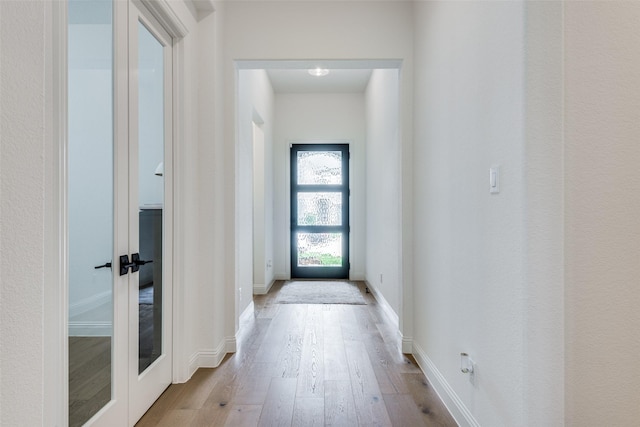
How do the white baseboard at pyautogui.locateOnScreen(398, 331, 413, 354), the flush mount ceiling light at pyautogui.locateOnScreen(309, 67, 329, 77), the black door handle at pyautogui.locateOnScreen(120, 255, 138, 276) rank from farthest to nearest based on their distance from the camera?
the flush mount ceiling light at pyautogui.locateOnScreen(309, 67, 329, 77)
the white baseboard at pyautogui.locateOnScreen(398, 331, 413, 354)
the black door handle at pyautogui.locateOnScreen(120, 255, 138, 276)

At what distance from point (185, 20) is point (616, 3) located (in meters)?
2.31

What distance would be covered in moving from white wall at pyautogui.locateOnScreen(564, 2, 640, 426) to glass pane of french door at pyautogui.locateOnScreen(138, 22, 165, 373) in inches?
79.5

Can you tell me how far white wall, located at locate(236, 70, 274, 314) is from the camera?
3.64 metres

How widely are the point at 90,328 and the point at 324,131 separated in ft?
A: 16.0

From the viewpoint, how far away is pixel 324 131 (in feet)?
19.6

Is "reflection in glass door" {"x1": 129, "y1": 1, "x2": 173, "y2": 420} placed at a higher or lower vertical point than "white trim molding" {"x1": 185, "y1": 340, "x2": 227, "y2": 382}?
higher

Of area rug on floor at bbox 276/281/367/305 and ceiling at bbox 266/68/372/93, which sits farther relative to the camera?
ceiling at bbox 266/68/372/93

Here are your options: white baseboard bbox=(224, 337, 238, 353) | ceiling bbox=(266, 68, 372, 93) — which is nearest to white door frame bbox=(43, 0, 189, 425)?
white baseboard bbox=(224, 337, 238, 353)

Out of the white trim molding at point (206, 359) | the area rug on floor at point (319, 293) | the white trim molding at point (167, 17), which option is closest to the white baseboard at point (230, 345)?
the white trim molding at point (206, 359)

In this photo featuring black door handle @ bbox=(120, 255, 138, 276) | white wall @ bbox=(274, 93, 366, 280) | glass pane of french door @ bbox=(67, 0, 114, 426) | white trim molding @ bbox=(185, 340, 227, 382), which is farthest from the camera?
white wall @ bbox=(274, 93, 366, 280)

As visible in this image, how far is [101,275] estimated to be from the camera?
64.9 inches

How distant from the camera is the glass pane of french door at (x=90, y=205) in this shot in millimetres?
1474

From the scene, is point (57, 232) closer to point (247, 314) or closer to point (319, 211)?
point (247, 314)

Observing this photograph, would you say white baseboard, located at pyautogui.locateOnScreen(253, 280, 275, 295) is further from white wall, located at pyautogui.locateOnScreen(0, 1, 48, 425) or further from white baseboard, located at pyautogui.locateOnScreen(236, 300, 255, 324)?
white wall, located at pyautogui.locateOnScreen(0, 1, 48, 425)
